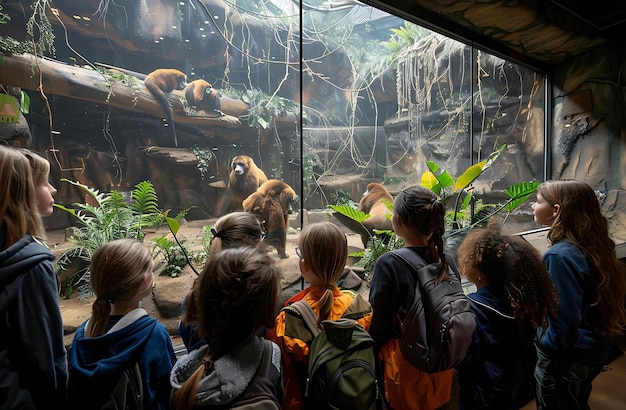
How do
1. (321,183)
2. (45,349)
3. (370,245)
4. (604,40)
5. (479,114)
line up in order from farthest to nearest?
1. (321,183)
2. (479,114)
3. (604,40)
4. (370,245)
5. (45,349)

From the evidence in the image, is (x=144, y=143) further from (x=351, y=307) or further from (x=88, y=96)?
(x=351, y=307)

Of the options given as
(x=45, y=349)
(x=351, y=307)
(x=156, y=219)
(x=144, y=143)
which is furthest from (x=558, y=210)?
(x=144, y=143)

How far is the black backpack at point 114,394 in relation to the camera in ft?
3.05

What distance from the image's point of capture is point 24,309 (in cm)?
94

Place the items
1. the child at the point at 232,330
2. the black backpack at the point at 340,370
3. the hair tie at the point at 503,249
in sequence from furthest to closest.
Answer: the hair tie at the point at 503,249
the black backpack at the point at 340,370
the child at the point at 232,330

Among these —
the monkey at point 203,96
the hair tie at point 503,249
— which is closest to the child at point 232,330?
the hair tie at point 503,249

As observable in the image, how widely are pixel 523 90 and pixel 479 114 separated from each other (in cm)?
81

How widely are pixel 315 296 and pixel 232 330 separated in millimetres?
479

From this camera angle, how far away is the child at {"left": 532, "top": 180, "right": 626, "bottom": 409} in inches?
58.4

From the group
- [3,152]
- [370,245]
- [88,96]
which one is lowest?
[370,245]

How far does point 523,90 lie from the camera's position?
5293 millimetres

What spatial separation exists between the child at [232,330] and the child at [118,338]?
170mm

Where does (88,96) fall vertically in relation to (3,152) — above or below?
above

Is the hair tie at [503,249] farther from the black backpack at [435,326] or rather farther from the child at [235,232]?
the child at [235,232]
